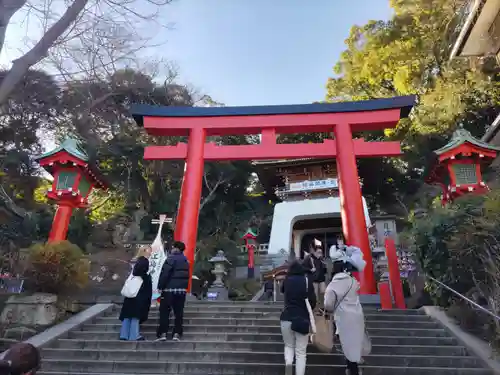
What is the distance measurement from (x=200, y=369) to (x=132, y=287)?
1.52 meters

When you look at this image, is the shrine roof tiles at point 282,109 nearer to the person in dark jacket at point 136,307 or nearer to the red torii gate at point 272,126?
the red torii gate at point 272,126

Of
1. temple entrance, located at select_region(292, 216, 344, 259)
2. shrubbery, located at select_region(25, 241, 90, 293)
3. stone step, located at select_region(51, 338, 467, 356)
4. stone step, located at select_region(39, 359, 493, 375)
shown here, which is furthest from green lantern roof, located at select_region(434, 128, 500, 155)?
shrubbery, located at select_region(25, 241, 90, 293)

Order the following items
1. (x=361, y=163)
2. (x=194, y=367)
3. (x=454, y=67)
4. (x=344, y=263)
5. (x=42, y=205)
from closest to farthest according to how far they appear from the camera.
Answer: (x=344, y=263), (x=194, y=367), (x=454, y=67), (x=42, y=205), (x=361, y=163)

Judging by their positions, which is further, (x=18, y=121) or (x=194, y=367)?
(x=18, y=121)

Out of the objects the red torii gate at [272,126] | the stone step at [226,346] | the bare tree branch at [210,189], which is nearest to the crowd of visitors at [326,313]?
the stone step at [226,346]

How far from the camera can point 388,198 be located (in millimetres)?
20984

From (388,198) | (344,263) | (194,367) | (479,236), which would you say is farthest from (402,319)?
(388,198)

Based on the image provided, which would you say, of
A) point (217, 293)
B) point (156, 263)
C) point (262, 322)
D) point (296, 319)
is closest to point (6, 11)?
point (296, 319)

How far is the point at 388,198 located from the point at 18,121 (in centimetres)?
2032

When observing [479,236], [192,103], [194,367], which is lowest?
[194,367]

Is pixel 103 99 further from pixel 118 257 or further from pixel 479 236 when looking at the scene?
pixel 479 236

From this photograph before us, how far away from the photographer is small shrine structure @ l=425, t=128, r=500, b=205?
966cm

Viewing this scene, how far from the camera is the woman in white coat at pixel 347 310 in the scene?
3797 millimetres

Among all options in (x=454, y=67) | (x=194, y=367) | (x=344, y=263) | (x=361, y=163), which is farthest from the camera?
(x=361, y=163)
